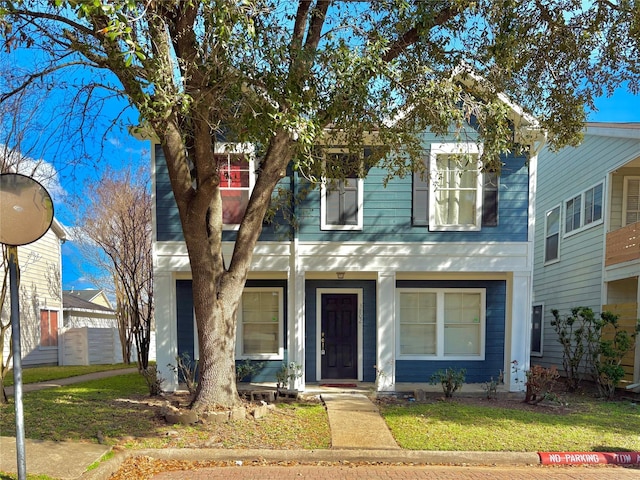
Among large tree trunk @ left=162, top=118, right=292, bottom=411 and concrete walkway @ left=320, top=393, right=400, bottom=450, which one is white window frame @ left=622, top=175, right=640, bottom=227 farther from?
large tree trunk @ left=162, top=118, right=292, bottom=411

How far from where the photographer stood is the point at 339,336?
10039 millimetres

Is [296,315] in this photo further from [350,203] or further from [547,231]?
[547,231]

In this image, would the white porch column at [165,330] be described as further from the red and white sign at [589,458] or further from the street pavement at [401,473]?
the red and white sign at [589,458]

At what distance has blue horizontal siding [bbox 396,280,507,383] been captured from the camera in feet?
32.2

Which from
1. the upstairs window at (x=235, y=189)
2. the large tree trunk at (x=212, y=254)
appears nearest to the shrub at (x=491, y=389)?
the large tree trunk at (x=212, y=254)

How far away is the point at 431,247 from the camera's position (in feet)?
30.3

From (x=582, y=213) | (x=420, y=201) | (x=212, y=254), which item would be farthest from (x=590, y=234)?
(x=212, y=254)

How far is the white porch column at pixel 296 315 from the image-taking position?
29.8 ft

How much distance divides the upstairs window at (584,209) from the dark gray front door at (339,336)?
7127mm

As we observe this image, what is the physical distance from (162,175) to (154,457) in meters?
5.83

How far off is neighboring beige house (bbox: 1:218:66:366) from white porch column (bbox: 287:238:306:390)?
981cm

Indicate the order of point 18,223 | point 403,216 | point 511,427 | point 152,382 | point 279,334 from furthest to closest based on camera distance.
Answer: point 279,334, point 403,216, point 152,382, point 511,427, point 18,223

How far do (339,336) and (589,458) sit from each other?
5.50m

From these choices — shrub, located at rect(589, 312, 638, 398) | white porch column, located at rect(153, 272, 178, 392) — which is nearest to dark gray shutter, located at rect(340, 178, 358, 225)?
white porch column, located at rect(153, 272, 178, 392)
